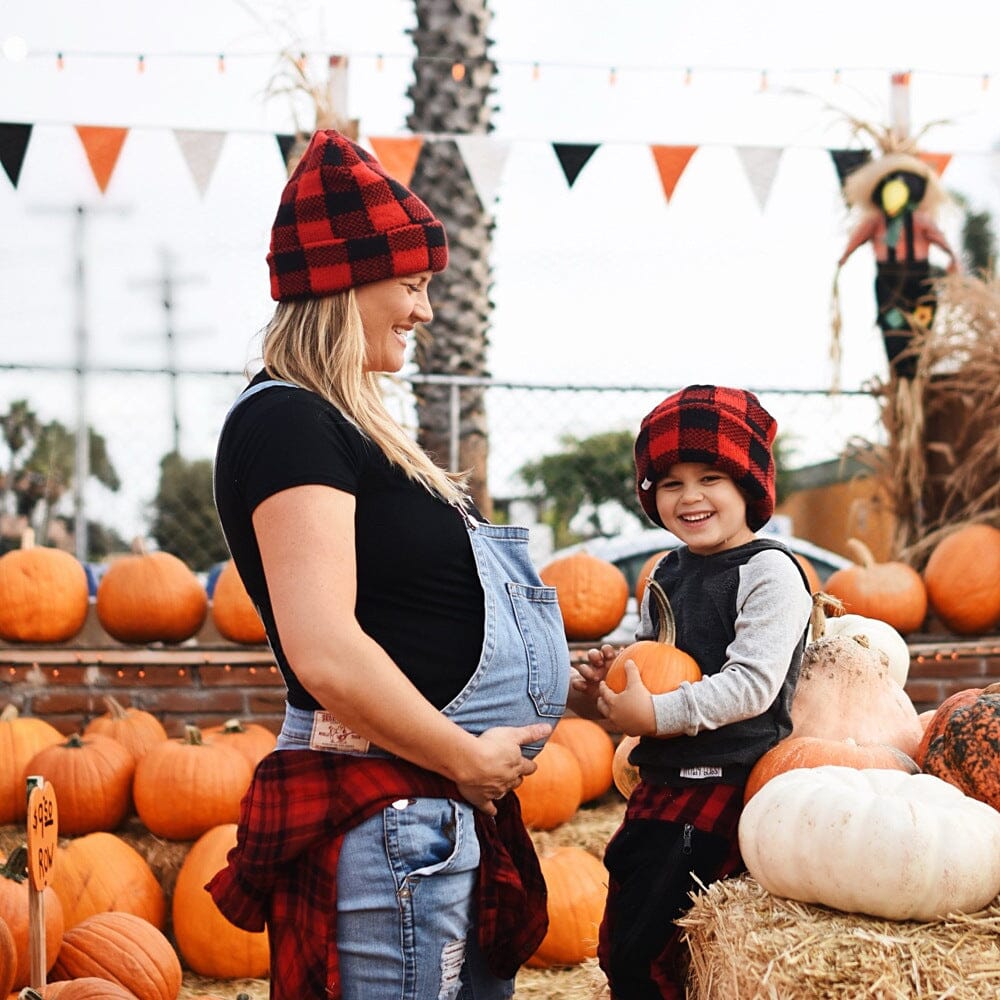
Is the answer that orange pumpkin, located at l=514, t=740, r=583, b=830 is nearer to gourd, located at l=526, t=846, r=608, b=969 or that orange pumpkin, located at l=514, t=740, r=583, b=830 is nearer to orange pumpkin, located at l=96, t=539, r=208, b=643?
gourd, located at l=526, t=846, r=608, b=969

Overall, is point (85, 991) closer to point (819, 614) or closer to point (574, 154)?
point (819, 614)

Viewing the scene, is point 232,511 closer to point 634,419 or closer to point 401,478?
point 401,478

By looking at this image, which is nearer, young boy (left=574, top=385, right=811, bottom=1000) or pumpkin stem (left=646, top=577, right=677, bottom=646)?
young boy (left=574, top=385, right=811, bottom=1000)

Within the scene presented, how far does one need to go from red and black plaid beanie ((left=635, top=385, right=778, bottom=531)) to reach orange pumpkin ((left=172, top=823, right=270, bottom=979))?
2067mm

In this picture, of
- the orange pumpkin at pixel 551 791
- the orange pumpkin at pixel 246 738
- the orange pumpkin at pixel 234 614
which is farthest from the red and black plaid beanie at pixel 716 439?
the orange pumpkin at pixel 234 614

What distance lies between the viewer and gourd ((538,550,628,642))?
5062 mm

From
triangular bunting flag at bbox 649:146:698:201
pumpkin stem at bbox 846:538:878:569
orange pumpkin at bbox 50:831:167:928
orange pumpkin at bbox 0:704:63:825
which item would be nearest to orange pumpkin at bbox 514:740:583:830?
orange pumpkin at bbox 50:831:167:928

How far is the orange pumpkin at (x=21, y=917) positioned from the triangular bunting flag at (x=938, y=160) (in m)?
5.84

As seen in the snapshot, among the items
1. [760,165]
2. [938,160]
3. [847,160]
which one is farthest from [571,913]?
[938,160]

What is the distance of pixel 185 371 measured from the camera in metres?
5.99

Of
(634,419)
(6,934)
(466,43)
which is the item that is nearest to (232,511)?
(6,934)

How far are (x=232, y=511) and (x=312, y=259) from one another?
39 centimetres

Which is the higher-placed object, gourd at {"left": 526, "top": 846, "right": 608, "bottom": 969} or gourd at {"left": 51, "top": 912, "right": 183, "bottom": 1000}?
gourd at {"left": 51, "top": 912, "right": 183, "bottom": 1000}

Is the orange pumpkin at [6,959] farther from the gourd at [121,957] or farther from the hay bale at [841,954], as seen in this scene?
the hay bale at [841,954]
